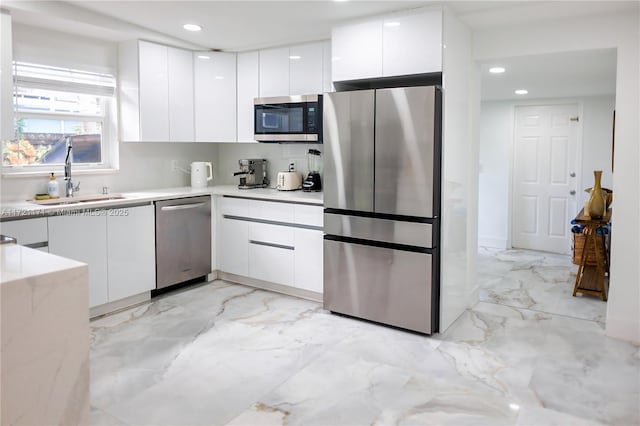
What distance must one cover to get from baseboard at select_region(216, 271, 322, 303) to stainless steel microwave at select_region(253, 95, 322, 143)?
4.28 ft

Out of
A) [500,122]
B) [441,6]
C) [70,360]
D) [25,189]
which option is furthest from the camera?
[500,122]

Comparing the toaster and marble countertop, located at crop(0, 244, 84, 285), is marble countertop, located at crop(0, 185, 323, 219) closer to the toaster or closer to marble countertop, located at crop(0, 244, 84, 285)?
the toaster

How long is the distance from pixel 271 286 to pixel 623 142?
2.98m

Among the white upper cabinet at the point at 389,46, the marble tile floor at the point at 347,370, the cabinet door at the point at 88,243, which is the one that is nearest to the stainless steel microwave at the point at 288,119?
the white upper cabinet at the point at 389,46

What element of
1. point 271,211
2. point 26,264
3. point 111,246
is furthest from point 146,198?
point 26,264

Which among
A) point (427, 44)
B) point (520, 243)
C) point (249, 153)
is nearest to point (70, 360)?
point (427, 44)

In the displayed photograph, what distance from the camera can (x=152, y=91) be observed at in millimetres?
4367

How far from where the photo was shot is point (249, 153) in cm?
532

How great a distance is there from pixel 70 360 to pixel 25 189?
2534mm

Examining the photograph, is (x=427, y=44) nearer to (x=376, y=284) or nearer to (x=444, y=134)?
(x=444, y=134)

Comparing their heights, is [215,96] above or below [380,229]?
above

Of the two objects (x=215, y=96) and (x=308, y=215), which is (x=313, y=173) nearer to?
(x=308, y=215)

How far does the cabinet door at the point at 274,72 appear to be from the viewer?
4527mm

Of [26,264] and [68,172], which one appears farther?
[68,172]
